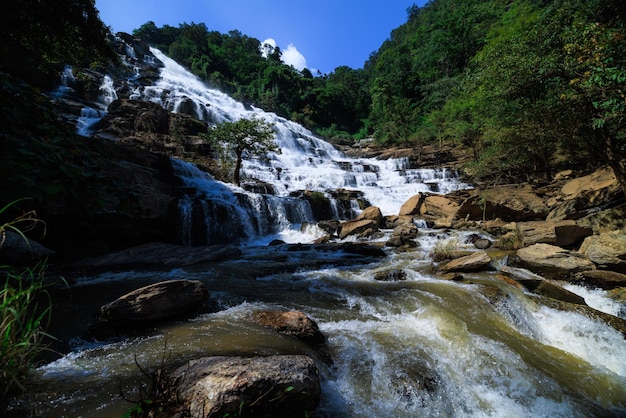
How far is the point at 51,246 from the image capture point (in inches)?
333

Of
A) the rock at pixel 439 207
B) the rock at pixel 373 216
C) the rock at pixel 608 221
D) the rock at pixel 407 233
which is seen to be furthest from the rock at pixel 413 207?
the rock at pixel 608 221

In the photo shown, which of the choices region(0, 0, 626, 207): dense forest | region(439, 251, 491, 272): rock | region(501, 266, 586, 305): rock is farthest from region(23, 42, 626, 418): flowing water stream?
region(0, 0, 626, 207): dense forest

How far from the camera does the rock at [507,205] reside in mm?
11609

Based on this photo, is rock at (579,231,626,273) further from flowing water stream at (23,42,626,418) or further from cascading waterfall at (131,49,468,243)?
cascading waterfall at (131,49,468,243)

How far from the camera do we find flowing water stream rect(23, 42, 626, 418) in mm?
2613

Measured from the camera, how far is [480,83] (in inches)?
599

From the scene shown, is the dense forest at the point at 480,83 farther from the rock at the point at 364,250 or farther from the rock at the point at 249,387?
the rock at the point at 249,387

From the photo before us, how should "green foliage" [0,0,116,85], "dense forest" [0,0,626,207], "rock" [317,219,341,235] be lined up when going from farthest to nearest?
"rock" [317,219,341,235] < "green foliage" [0,0,116,85] < "dense forest" [0,0,626,207]

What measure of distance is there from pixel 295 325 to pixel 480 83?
17.3 metres

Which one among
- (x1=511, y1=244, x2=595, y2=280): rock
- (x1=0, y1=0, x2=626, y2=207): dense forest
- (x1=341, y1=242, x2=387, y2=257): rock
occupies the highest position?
(x1=0, y1=0, x2=626, y2=207): dense forest

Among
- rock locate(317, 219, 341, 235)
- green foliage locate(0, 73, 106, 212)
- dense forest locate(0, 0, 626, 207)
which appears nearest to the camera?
green foliage locate(0, 73, 106, 212)

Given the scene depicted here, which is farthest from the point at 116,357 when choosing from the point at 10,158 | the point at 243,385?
the point at 10,158

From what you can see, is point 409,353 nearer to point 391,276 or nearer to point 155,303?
point 391,276

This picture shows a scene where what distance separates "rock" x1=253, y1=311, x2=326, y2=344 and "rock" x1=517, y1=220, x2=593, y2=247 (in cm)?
772
